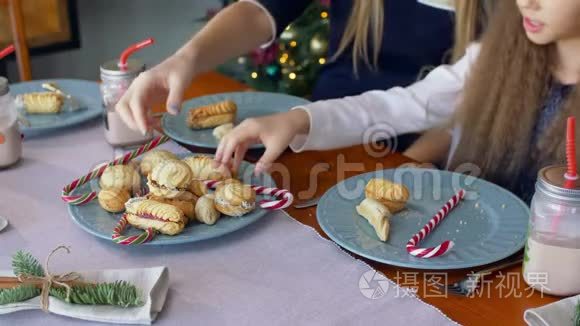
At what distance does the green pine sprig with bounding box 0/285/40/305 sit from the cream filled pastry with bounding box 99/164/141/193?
0.82 feet

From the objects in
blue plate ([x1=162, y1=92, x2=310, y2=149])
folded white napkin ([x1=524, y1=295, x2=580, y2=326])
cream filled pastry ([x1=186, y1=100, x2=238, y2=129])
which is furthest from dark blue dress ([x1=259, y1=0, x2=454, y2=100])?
folded white napkin ([x1=524, y1=295, x2=580, y2=326])

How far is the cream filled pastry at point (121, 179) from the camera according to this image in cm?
100

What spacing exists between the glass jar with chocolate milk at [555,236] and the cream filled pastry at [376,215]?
17 centimetres

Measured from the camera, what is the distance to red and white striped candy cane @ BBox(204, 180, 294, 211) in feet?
3.19

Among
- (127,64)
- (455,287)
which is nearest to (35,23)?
(127,64)

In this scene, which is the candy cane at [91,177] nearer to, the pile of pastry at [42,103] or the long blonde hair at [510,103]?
the pile of pastry at [42,103]

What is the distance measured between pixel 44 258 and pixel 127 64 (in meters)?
0.42

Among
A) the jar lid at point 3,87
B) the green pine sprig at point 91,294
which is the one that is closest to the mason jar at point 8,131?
the jar lid at point 3,87

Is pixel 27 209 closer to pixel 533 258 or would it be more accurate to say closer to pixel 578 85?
pixel 533 258

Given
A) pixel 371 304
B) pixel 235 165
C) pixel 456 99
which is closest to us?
pixel 371 304

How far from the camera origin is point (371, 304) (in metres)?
0.79

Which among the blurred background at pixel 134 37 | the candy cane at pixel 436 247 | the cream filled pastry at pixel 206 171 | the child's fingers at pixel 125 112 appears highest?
the child's fingers at pixel 125 112

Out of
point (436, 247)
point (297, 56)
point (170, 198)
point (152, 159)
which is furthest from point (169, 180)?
point (297, 56)

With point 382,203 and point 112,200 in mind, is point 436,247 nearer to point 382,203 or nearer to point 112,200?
point 382,203
